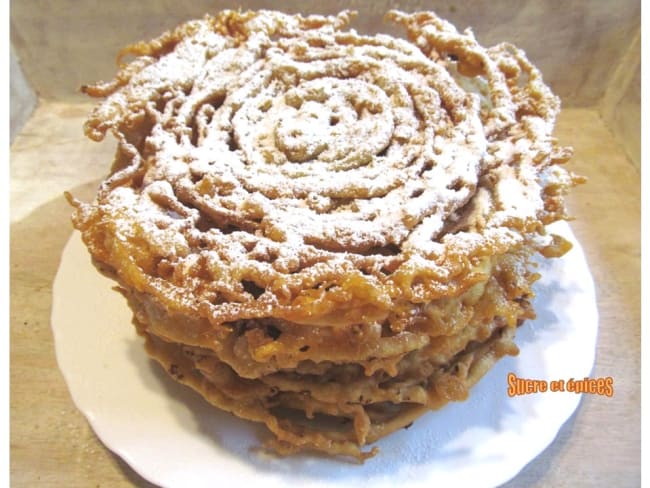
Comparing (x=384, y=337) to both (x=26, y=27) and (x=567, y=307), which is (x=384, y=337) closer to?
(x=567, y=307)

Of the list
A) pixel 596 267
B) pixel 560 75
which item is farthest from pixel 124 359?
pixel 560 75

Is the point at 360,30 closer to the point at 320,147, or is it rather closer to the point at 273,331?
the point at 320,147

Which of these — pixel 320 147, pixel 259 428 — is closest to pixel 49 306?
pixel 259 428

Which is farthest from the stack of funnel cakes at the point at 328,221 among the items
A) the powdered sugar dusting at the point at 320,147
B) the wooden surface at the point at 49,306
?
the wooden surface at the point at 49,306

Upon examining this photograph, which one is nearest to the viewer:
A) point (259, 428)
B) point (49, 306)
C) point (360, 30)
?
point (259, 428)

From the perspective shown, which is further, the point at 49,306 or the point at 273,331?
the point at 49,306

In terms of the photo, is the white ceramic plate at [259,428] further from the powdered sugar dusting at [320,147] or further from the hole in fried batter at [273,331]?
the powdered sugar dusting at [320,147]

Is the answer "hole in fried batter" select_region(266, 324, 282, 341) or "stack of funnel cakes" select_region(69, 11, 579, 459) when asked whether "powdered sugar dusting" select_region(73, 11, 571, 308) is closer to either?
"stack of funnel cakes" select_region(69, 11, 579, 459)
